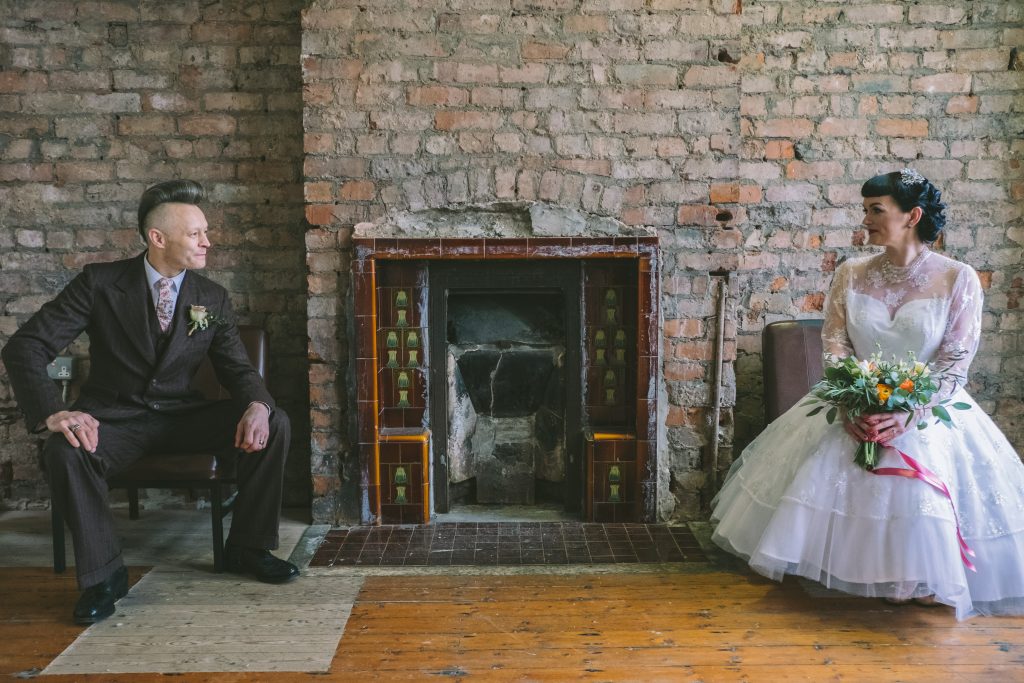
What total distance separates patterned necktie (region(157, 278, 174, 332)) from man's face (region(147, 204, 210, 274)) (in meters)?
0.10

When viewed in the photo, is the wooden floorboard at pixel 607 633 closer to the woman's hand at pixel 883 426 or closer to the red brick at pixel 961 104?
the woman's hand at pixel 883 426

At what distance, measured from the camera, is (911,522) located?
7.78 ft

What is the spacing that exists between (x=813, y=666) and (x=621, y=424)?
1489mm

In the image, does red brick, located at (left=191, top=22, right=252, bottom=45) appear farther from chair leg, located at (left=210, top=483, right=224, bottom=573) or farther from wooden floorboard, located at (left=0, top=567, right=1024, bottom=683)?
wooden floorboard, located at (left=0, top=567, right=1024, bottom=683)

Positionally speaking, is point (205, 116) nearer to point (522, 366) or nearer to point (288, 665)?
point (522, 366)

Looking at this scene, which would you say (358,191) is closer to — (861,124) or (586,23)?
(586,23)

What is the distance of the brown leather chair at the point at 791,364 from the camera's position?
3.29 m

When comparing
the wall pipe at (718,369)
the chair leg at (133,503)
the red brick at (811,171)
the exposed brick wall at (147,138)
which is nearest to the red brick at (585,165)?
the wall pipe at (718,369)

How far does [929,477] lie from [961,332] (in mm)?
558

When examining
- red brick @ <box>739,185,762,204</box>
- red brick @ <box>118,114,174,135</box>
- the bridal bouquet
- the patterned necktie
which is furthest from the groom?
red brick @ <box>739,185,762,204</box>

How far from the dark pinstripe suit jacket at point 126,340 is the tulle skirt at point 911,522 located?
200cm

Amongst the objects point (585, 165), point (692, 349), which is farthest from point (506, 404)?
point (585, 165)

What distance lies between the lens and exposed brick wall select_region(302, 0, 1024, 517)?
3.23 m

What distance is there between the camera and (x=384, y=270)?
11.1 ft
